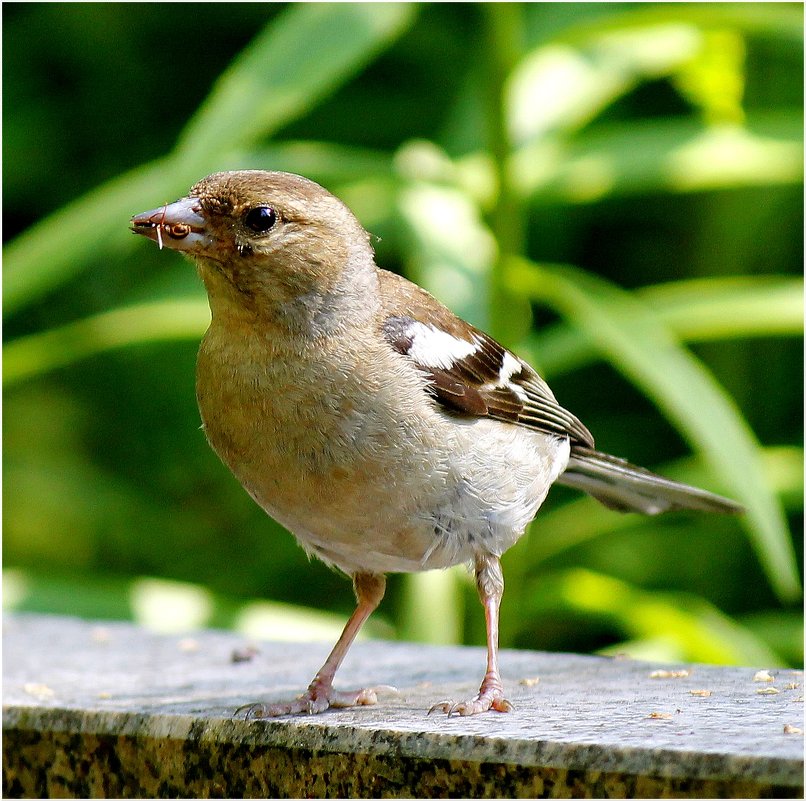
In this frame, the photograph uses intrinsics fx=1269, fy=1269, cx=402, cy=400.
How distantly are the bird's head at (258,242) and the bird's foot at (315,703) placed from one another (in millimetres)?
809

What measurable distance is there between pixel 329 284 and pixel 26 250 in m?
1.40

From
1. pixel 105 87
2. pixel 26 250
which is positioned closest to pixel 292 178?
pixel 26 250

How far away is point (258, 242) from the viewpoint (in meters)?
2.77

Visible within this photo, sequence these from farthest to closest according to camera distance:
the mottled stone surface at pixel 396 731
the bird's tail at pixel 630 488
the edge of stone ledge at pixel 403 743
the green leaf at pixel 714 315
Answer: the green leaf at pixel 714 315, the bird's tail at pixel 630 488, the mottled stone surface at pixel 396 731, the edge of stone ledge at pixel 403 743

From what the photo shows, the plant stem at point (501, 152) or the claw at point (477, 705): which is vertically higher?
the plant stem at point (501, 152)

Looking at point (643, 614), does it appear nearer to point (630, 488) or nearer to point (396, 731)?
point (630, 488)

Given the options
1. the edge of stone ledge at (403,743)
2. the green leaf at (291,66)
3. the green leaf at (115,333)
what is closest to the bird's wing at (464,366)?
the green leaf at (291,66)

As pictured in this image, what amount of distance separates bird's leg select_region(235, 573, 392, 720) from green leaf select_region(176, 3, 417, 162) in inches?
46.8

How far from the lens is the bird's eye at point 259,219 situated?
2.77 m

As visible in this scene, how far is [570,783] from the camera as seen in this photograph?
2.04 m

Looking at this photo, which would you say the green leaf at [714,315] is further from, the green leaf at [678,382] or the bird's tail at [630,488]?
the bird's tail at [630,488]

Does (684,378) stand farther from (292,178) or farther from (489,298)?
(292,178)

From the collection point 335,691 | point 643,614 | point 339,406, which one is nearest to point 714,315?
point 643,614

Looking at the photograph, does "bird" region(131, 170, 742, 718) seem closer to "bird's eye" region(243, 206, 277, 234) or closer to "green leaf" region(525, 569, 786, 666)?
"bird's eye" region(243, 206, 277, 234)
